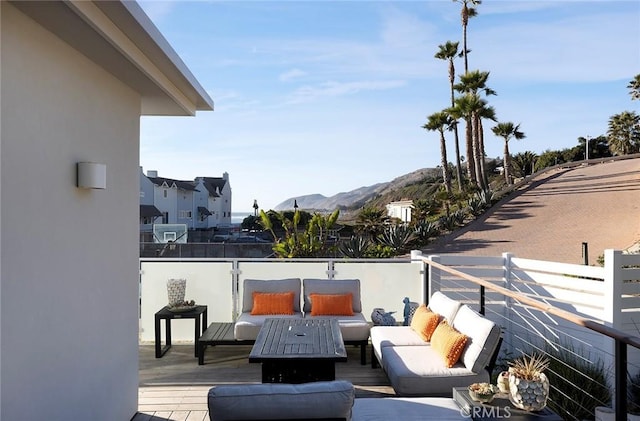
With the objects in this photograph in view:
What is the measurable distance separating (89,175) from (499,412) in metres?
2.90

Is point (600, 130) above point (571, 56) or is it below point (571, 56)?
above

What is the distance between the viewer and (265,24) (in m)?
7.58

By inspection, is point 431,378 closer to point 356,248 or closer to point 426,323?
point 426,323

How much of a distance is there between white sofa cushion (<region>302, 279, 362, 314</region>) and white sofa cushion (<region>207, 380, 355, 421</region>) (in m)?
3.95

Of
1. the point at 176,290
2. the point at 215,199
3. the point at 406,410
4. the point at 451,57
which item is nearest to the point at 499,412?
the point at 406,410

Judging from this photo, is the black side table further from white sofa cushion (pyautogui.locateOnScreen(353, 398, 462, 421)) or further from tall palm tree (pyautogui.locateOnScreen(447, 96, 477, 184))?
tall palm tree (pyautogui.locateOnScreen(447, 96, 477, 184))

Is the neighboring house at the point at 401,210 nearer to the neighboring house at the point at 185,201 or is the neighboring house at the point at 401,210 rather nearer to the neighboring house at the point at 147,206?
the neighboring house at the point at 185,201

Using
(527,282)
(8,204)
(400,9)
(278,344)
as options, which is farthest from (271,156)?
(8,204)

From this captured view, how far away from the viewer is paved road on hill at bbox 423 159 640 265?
1798 centimetres

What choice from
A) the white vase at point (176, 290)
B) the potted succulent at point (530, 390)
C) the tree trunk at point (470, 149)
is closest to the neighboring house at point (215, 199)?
the tree trunk at point (470, 149)

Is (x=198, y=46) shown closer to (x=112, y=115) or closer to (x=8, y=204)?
(x=112, y=115)

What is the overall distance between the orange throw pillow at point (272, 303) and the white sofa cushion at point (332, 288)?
234 millimetres

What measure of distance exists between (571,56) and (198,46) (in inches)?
330

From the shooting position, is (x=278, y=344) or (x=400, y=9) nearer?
(x=278, y=344)
